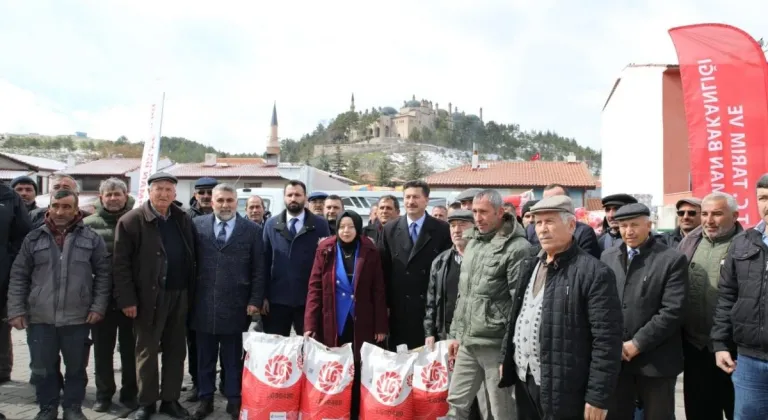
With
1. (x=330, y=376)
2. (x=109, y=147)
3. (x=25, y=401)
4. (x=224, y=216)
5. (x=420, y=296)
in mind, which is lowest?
(x=25, y=401)

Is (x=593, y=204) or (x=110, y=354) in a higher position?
(x=593, y=204)

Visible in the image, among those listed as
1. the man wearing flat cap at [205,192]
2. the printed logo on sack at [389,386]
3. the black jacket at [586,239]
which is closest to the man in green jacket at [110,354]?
the man wearing flat cap at [205,192]

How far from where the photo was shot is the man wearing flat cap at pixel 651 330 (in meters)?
3.08

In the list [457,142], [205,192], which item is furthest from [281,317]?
[457,142]

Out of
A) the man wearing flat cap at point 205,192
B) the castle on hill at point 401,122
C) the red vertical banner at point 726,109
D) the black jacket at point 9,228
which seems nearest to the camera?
the black jacket at point 9,228

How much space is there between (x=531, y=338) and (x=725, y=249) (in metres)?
1.69

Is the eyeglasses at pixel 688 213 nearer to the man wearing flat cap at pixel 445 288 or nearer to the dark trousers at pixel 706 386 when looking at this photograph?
the dark trousers at pixel 706 386

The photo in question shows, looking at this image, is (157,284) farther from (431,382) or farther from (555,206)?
(555,206)

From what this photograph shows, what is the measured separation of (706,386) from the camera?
11.6 feet

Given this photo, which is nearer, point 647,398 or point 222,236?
point 647,398

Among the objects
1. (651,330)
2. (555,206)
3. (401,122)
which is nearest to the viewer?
(555,206)

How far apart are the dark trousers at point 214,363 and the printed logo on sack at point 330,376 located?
3.11ft

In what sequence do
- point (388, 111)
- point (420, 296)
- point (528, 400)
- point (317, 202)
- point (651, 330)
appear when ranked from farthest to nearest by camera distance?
point (388, 111), point (317, 202), point (420, 296), point (651, 330), point (528, 400)

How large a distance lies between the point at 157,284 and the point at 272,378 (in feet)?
4.01
